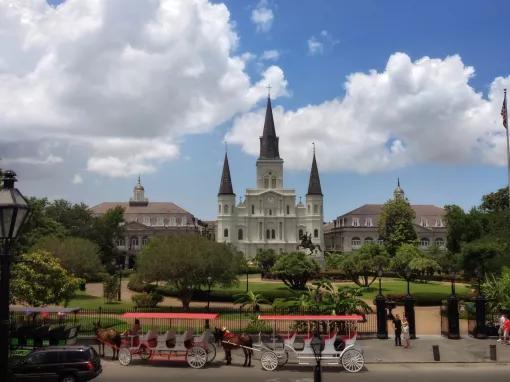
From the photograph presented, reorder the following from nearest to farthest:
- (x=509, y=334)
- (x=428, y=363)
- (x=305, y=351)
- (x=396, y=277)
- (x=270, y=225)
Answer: (x=305, y=351) < (x=428, y=363) < (x=509, y=334) < (x=396, y=277) < (x=270, y=225)

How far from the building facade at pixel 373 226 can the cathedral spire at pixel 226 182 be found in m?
26.6

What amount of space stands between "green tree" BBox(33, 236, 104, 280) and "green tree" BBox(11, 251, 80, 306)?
12229mm

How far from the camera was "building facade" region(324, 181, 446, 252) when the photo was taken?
112688 millimetres

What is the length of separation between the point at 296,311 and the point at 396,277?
45241 millimetres

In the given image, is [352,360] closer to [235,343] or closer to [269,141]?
[235,343]

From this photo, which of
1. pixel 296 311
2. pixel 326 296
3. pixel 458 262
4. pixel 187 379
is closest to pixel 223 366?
pixel 187 379

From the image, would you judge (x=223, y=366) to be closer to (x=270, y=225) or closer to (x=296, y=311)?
(x=296, y=311)

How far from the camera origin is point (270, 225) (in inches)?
4336

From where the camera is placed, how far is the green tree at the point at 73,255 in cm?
4003

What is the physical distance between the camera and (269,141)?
379ft

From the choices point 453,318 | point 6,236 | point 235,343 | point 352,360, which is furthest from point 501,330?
point 6,236

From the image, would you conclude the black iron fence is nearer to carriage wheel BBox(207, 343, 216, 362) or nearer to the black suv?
carriage wheel BBox(207, 343, 216, 362)

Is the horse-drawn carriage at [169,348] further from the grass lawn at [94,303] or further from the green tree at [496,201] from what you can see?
the green tree at [496,201]

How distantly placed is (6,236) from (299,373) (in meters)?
12.4
